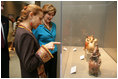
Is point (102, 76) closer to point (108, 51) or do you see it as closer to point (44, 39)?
point (108, 51)

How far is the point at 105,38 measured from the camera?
1.82 metres

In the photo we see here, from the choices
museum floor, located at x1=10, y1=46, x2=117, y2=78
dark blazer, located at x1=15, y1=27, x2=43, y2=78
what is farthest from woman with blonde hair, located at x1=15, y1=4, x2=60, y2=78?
museum floor, located at x1=10, y1=46, x2=117, y2=78

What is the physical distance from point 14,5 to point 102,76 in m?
2.11

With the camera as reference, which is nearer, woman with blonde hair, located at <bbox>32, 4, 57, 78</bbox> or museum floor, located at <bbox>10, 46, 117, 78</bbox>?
woman with blonde hair, located at <bbox>32, 4, 57, 78</bbox>

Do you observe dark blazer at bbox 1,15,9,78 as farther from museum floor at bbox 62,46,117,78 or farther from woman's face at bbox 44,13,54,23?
museum floor at bbox 62,46,117,78

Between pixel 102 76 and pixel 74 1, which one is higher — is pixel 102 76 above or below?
below

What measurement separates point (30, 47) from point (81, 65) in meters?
1.12

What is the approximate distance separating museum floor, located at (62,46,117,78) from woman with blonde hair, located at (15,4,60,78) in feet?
2.06

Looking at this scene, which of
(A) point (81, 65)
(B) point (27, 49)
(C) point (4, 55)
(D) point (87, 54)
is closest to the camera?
(B) point (27, 49)

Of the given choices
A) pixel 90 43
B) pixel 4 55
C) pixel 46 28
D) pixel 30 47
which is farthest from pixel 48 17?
pixel 90 43

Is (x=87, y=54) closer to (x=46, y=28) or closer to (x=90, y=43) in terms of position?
(x=90, y=43)

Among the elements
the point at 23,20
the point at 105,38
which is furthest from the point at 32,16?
the point at 105,38

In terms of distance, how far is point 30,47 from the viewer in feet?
2.60

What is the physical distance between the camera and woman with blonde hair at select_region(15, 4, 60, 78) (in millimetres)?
790
